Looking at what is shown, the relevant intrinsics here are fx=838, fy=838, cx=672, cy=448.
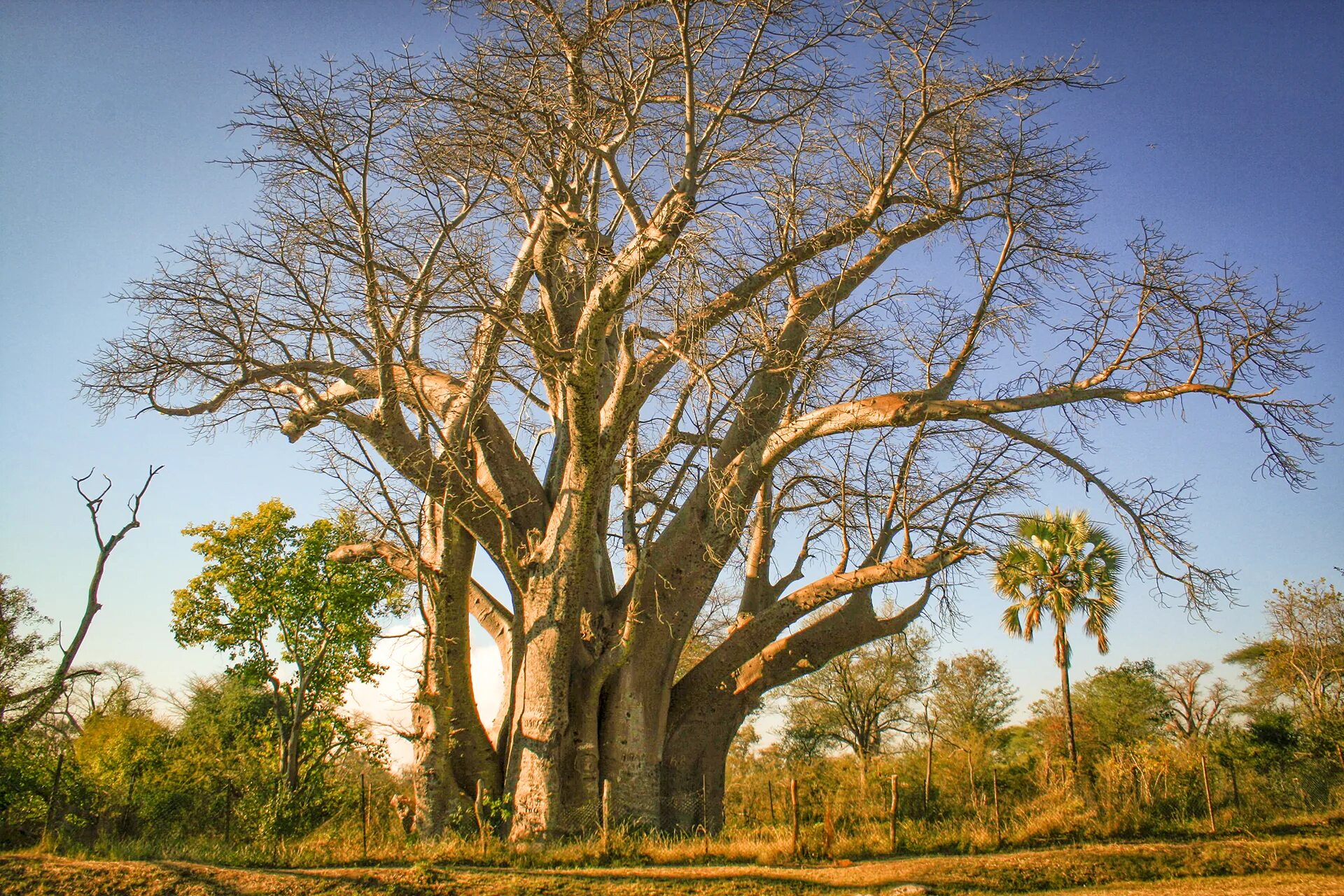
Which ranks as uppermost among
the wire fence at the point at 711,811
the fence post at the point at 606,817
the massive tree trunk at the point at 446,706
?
the massive tree trunk at the point at 446,706

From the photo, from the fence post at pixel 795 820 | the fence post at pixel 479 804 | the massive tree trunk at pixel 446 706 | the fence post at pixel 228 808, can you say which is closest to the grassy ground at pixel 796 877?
the fence post at pixel 795 820

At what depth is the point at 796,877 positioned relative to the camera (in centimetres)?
644

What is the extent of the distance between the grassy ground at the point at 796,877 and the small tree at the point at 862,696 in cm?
1313

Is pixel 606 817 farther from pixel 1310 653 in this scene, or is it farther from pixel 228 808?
pixel 1310 653

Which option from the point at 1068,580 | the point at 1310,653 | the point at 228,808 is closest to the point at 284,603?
the point at 228,808

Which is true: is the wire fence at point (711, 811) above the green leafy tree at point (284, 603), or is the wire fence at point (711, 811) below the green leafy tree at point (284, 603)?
below

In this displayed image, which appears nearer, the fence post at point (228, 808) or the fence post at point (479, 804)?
the fence post at point (479, 804)

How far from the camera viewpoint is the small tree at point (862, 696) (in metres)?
21.0

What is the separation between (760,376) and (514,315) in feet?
10.7

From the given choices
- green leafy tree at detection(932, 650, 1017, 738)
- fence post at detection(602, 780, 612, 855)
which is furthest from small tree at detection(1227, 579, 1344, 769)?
fence post at detection(602, 780, 612, 855)

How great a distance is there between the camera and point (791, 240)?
766 centimetres

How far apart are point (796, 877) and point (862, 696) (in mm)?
15618

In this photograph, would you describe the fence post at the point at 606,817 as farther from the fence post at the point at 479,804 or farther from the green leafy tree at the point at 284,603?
the green leafy tree at the point at 284,603

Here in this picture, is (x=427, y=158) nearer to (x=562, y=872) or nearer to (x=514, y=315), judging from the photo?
(x=514, y=315)
